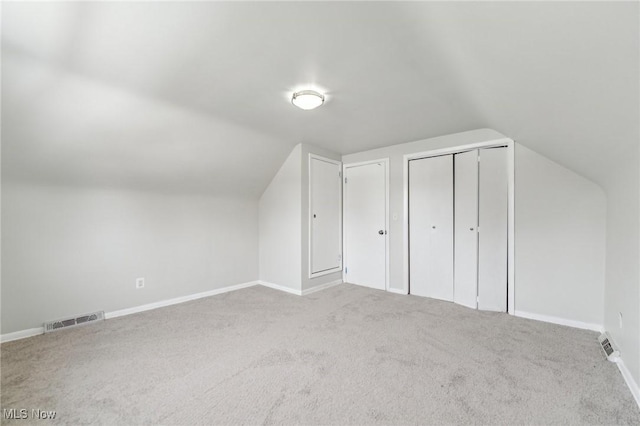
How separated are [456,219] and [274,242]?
267 cm

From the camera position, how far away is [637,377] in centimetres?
173

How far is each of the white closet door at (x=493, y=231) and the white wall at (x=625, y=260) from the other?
868 mm

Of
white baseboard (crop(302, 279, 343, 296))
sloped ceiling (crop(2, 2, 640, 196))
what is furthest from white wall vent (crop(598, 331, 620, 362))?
white baseboard (crop(302, 279, 343, 296))

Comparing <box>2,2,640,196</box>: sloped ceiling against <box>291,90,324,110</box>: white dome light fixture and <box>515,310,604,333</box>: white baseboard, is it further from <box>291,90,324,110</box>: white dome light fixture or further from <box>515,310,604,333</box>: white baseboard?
<box>515,310,604,333</box>: white baseboard

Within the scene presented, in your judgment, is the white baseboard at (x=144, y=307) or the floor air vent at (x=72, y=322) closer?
the white baseboard at (x=144, y=307)

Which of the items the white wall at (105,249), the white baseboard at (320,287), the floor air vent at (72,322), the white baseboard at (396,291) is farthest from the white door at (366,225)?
the floor air vent at (72,322)

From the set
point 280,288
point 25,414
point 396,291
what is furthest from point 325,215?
point 25,414

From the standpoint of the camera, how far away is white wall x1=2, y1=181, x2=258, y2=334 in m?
2.64

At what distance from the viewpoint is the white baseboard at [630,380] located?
5.57 ft

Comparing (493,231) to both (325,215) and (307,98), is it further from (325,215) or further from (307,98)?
(307,98)

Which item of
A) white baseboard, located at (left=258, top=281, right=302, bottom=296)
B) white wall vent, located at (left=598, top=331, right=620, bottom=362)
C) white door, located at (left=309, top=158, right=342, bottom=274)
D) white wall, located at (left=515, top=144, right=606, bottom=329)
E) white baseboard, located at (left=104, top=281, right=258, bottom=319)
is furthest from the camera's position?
white door, located at (left=309, top=158, right=342, bottom=274)

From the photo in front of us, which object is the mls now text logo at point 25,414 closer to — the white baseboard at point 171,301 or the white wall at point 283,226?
the white baseboard at point 171,301

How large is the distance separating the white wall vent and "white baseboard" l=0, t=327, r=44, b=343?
498cm

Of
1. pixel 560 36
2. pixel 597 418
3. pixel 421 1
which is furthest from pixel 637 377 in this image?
pixel 421 1
